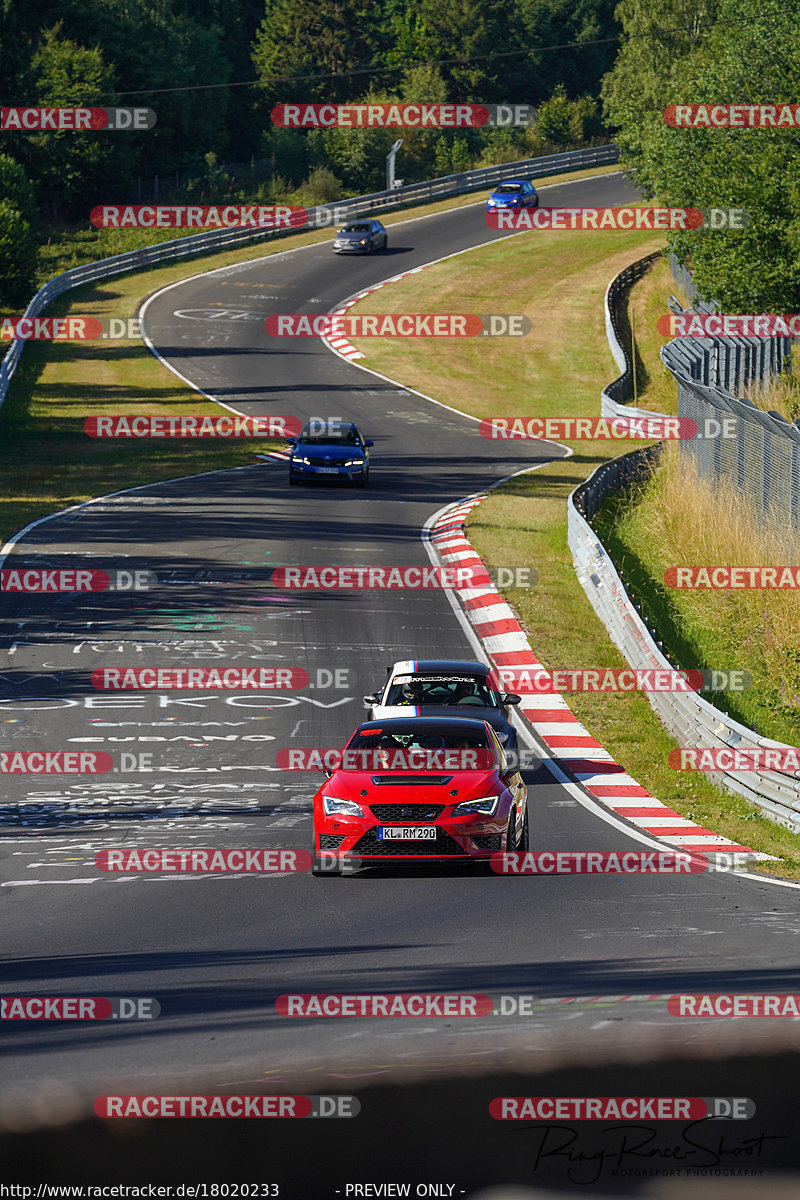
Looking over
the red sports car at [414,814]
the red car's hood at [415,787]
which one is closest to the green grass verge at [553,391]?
the red sports car at [414,814]

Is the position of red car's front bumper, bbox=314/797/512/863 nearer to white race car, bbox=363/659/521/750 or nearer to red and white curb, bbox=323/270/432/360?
white race car, bbox=363/659/521/750

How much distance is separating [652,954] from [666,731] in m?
10.3

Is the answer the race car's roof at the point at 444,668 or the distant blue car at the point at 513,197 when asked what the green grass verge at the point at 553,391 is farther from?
the race car's roof at the point at 444,668

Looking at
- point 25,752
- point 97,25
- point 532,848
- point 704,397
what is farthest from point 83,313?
point 532,848

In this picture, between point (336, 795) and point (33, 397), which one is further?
point (33, 397)

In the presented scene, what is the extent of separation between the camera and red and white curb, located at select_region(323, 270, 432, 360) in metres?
58.8

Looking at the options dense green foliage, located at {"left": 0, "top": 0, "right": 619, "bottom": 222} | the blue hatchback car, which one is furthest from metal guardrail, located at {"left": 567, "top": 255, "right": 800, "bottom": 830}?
dense green foliage, located at {"left": 0, "top": 0, "right": 619, "bottom": 222}

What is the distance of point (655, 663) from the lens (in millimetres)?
20547

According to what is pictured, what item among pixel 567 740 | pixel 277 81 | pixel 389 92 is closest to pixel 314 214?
pixel 277 81

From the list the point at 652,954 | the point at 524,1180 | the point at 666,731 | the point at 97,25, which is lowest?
the point at 666,731

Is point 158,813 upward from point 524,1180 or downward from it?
downward

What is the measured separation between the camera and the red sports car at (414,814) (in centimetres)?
1250

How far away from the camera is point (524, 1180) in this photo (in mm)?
4762

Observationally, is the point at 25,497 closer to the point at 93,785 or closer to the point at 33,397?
the point at 33,397
